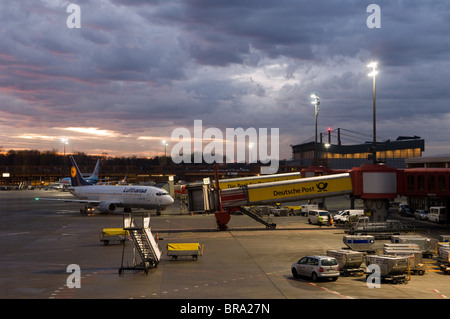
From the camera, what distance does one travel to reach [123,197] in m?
86.8

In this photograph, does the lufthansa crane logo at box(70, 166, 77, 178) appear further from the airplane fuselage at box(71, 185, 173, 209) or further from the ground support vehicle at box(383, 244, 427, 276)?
the ground support vehicle at box(383, 244, 427, 276)

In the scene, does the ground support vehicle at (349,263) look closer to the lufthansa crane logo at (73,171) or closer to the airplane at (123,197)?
the airplane at (123,197)

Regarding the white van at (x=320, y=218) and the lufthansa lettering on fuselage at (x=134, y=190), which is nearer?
the white van at (x=320, y=218)

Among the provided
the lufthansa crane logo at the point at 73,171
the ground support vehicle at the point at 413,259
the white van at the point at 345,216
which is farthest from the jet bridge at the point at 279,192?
the lufthansa crane logo at the point at 73,171

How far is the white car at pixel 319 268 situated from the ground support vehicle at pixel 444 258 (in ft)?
28.6

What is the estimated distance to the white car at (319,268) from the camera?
31688 mm

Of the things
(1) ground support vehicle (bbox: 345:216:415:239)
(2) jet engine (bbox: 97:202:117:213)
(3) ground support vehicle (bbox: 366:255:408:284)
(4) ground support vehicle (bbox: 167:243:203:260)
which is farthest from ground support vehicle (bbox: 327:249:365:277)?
(2) jet engine (bbox: 97:202:117:213)

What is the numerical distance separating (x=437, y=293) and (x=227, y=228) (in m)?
38.6

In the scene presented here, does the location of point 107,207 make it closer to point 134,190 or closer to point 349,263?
point 134,190

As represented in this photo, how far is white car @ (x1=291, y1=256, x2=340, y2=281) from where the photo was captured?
1248 inches

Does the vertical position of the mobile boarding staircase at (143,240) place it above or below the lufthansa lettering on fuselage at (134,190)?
below

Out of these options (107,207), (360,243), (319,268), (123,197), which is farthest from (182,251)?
(107,207)
